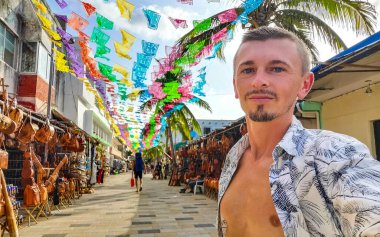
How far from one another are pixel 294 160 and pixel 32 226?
898 cm

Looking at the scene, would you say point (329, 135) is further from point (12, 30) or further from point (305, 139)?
point (12, 30)

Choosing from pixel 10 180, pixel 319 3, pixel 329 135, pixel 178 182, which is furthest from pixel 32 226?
pixel 178 182

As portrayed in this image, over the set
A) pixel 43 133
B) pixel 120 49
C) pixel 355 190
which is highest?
pixel 120 49

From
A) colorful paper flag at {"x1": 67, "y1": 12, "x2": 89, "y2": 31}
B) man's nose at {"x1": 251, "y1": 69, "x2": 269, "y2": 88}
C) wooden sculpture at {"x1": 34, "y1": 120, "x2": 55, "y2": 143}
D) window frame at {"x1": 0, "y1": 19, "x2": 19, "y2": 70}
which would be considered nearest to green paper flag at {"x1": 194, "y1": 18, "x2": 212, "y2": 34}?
colorful paper flag at {"x1": 67, "y1": 12, "x2": 89, "y2": 31}

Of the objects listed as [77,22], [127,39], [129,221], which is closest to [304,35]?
[127,39]

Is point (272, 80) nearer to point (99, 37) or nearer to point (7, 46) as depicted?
point (99, 37)

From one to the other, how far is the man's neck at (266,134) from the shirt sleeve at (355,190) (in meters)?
0.40

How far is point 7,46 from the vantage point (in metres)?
13.6

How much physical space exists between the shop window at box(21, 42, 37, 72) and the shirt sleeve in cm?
1647

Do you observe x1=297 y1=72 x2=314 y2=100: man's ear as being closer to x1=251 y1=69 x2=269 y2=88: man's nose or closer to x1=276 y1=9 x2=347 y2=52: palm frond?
x1=251 y1=69 x2=269 y2=88: man's nose

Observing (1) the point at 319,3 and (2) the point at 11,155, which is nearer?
(1) the point at 319,3

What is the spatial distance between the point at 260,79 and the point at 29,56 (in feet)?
54.4

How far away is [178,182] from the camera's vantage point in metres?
22.4

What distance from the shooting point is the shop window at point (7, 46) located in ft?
42.6
